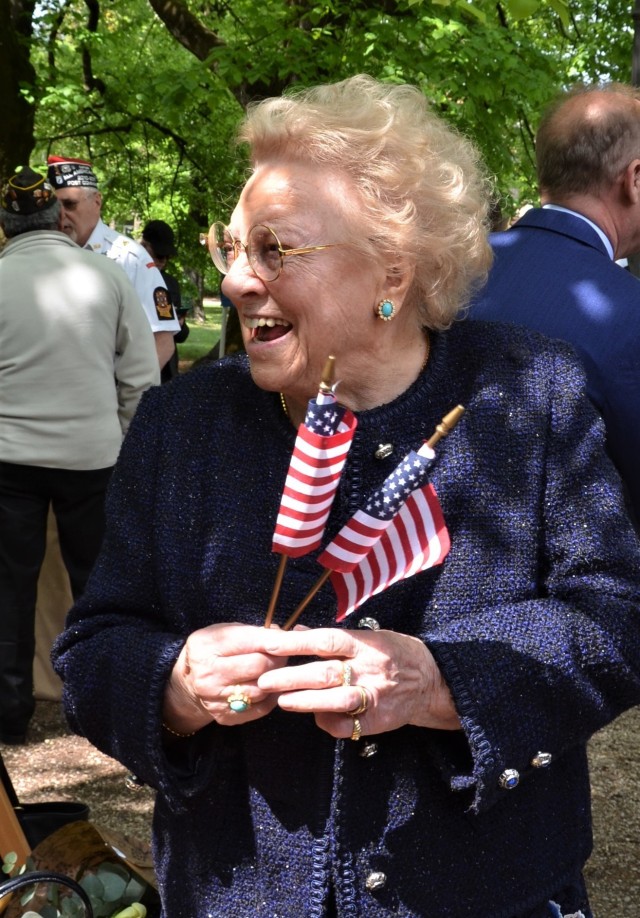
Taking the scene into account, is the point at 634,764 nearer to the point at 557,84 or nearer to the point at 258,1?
the point at 557,84

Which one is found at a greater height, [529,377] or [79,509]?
[529,377]

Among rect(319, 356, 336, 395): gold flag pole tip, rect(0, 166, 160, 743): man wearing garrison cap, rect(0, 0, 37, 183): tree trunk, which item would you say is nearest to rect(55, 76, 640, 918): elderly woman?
rect(319, 356, 336, 395): gold flag pole tip

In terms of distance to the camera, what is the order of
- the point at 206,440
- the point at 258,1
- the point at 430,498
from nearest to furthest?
the point at 430,498 < the point at 206,440 < the point at 258,1

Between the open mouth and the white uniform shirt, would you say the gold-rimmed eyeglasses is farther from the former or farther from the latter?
the white uniform shirt

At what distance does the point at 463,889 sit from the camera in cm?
169

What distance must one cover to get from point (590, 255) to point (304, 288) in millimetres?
1157

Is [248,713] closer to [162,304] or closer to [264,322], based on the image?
[264,322]

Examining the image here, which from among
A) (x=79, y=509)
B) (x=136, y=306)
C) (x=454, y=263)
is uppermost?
(x=454, y=263)

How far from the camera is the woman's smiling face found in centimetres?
172

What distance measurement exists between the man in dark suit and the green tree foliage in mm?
3005

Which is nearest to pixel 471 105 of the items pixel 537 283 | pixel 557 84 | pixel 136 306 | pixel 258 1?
pixel 557 84

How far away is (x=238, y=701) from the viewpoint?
1499mm

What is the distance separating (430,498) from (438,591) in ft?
0.74

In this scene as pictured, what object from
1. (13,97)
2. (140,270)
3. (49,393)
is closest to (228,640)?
(49,393)
